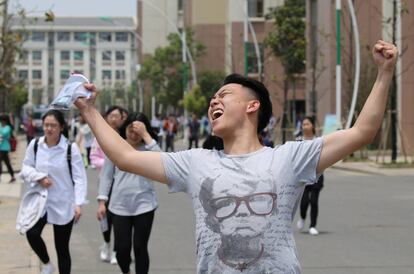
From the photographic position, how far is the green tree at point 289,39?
174 ft

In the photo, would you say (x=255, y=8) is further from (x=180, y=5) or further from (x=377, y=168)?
(x=377, y=168)

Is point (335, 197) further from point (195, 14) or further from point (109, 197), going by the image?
point (195, 14)

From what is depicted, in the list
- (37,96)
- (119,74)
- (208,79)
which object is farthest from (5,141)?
(119,74)

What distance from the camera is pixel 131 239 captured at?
8.70 meters

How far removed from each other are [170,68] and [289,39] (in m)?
20.3

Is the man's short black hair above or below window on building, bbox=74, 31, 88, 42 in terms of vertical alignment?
below

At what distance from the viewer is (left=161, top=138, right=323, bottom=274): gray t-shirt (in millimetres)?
4121

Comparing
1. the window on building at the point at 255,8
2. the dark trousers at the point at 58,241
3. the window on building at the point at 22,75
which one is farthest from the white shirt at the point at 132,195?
the window on building at the point at 255,8

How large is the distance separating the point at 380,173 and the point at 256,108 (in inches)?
862

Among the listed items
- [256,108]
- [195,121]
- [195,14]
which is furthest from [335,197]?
[195,14]

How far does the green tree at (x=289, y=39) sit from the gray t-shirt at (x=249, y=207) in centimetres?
4631

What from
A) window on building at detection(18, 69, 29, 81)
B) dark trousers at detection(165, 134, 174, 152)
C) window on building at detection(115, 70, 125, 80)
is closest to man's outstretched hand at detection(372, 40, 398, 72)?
dark trousers at detection(165, 134, 174, 152)

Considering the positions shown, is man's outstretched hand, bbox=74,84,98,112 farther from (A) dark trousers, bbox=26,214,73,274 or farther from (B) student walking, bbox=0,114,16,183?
(B) student walking, bbox=0,114,16,183

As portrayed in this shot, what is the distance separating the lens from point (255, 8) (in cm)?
6731
